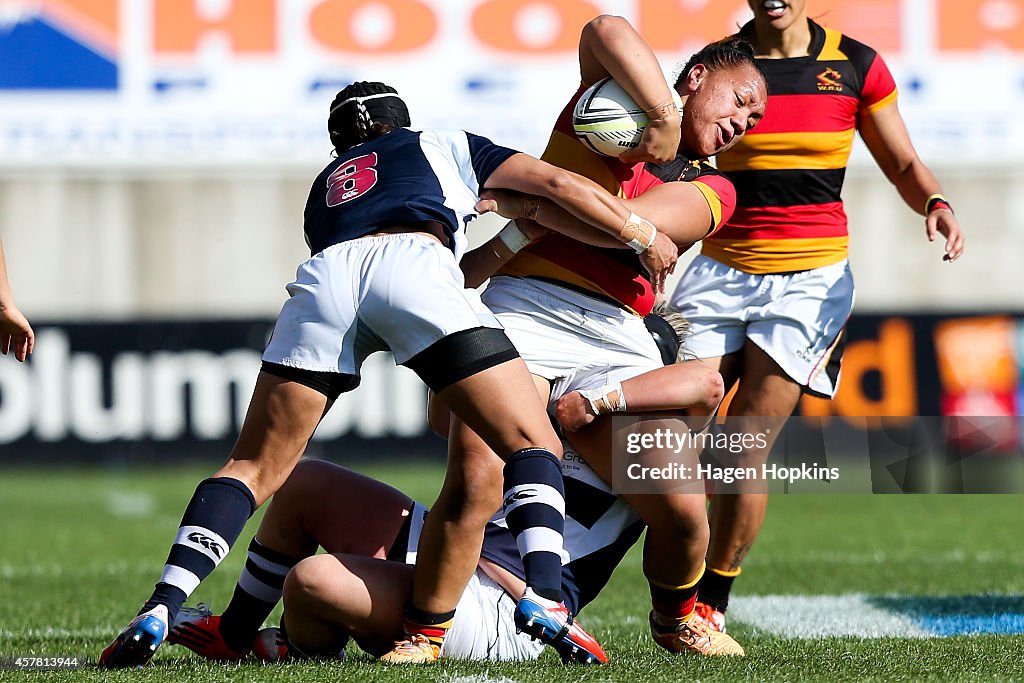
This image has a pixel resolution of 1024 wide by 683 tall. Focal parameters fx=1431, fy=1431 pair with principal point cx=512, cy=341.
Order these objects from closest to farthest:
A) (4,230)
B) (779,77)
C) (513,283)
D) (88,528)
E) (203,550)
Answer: (203,550) → (513,283) → (779,77) → (88,528) → (4,230)

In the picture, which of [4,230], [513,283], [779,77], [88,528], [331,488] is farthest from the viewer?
[4,230]

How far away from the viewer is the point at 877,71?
522 centimetres

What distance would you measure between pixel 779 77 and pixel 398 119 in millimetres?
1735

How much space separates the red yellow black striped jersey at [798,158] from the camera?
16.9ft

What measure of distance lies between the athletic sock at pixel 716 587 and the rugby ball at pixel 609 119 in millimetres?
1554

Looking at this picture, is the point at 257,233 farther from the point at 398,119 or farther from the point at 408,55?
the point at 398,119

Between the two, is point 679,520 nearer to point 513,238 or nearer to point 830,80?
point 513,238

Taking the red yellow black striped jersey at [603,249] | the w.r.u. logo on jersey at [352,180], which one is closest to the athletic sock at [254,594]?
the w.r.u. logo on jersey at [352,180]

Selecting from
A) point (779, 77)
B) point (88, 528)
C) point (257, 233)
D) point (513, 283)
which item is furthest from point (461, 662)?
point (257, 233)

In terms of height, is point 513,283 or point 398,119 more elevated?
point 398,119

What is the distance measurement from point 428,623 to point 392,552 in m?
0.34

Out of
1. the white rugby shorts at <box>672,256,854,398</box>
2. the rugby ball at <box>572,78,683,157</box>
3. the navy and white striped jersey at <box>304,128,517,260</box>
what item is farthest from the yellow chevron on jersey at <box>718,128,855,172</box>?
the navy and white striped jersey at <box>304,128,517,260</box>

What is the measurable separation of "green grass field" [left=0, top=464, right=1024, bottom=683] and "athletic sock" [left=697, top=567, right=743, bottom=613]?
0.40 ft

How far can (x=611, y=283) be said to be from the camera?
13.8 feet
